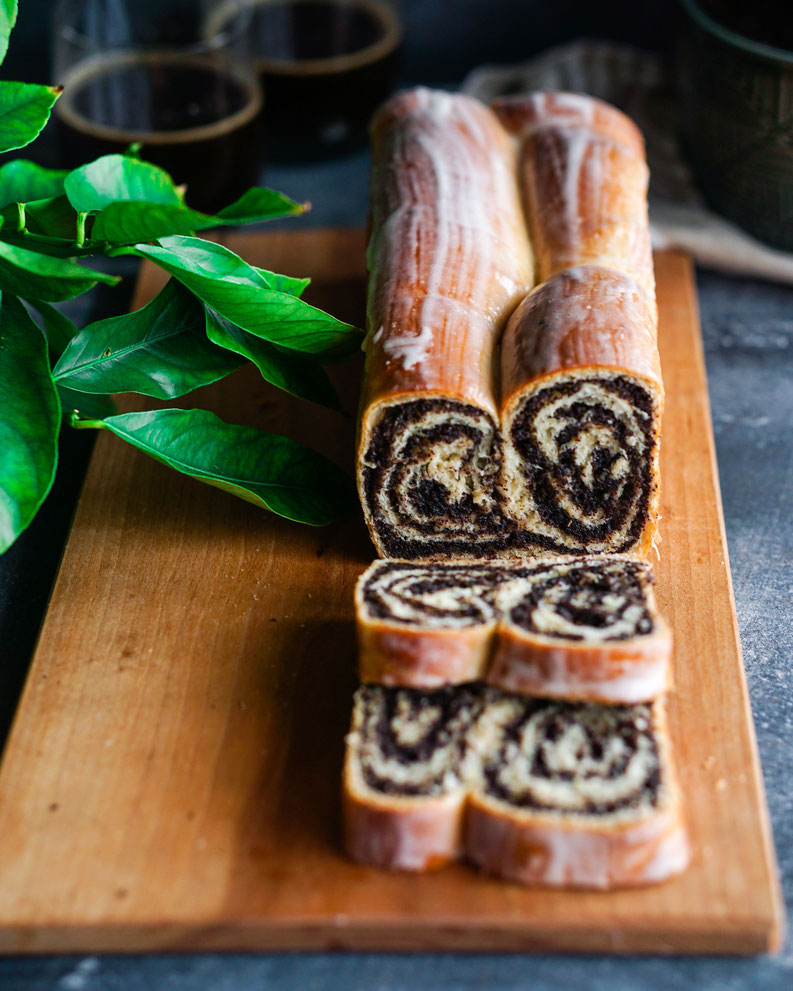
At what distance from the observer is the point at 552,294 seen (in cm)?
252

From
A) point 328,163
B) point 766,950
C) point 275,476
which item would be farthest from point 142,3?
point 766,950

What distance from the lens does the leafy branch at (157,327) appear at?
2307 mm

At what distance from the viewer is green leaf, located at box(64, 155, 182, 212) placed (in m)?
2.35

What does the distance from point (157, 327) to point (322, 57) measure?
1.65m

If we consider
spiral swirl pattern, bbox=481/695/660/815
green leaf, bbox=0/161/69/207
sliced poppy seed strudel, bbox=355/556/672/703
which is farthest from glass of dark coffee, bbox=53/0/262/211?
spiral swirl pattern, bbox=481/695/660/815

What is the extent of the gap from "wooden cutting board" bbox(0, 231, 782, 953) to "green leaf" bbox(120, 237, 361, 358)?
15.3 inches

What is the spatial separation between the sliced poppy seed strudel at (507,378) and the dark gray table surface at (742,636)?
1.15 feet

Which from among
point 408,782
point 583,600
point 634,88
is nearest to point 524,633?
point 583,600

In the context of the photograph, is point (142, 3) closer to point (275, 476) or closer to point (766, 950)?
point (275, 476)

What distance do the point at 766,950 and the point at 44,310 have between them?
1.97 metres

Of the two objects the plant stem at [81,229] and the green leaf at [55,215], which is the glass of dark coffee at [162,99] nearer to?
the green leaf at [55,215]

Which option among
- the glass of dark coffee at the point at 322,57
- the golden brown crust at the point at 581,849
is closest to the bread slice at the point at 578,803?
the golden brown crust at the point at 581,849

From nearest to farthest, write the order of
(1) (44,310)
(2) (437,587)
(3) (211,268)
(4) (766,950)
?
(4) (766,950) → (2) (437,587) → (3) (211,268) → (1) (44,310)

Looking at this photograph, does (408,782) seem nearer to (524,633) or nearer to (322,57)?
(524,633)
